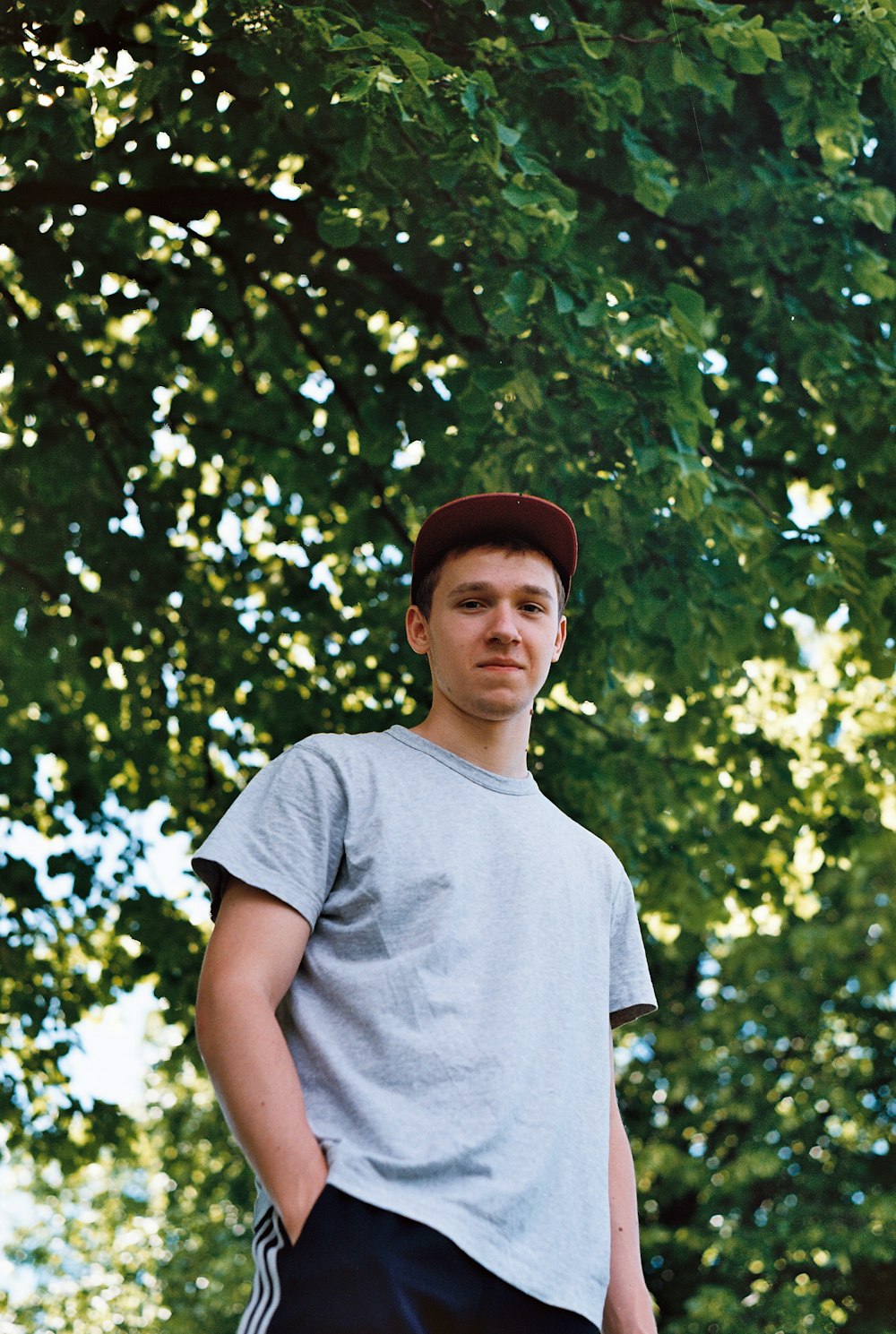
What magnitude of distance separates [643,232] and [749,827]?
285 centimetres

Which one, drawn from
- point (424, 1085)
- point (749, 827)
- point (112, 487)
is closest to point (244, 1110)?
point (424, 1085)

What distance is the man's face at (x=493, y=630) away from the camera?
2.46 meters

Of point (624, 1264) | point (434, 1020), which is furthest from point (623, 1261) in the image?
point (434, 1020)

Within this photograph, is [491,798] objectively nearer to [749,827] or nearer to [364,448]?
[364,448]

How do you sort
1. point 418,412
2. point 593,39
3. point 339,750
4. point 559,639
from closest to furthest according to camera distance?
1. point 339,750
2. point 559,639
3. point 593,39
4. point 418,412

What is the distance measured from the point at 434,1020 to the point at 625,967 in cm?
60

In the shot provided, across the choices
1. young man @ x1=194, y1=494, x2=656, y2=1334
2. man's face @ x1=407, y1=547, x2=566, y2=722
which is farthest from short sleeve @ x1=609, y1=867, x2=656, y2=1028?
man's face @ x1=407, y1=547, x2=566, y2=722

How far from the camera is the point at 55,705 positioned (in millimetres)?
7059

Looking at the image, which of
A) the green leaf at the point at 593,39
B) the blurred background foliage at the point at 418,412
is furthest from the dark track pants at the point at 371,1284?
the green leaf at the point at 593,39

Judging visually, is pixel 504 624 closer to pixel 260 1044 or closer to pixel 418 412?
pixel 260 1044

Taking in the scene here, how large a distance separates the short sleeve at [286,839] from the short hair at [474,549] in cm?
50

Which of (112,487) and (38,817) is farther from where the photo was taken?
(38,817)

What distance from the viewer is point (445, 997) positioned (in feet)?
6.79

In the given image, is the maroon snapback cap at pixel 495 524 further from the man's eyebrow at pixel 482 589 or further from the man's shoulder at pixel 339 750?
the man's shoulder at pixel 339 750
